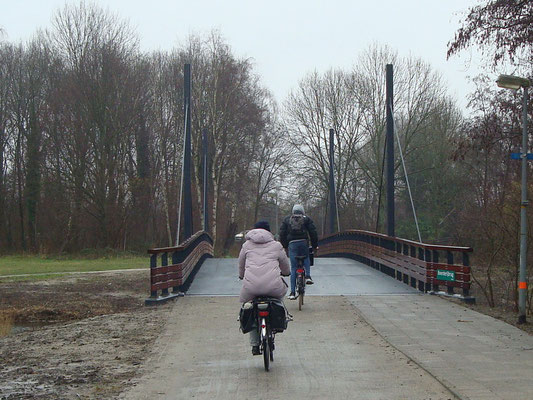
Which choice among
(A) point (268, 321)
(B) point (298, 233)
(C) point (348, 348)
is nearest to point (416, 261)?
(B) point (298, 233)

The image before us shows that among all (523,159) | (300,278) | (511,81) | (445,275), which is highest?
(511,81)

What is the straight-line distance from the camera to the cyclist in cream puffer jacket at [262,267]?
8.12 metres

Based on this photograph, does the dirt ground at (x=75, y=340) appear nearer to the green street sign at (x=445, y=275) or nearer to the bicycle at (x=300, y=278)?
the green street sign at (x=445, y=275)

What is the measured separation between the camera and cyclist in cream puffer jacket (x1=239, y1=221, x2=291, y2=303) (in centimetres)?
812

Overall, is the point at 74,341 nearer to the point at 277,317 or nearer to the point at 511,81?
the point at 277,317

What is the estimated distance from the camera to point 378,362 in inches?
325

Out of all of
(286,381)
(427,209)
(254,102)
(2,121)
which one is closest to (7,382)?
(286,381)

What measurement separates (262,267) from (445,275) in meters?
6.97

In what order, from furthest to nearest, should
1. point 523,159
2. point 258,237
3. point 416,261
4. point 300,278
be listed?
1. point 416,261
2. point 300,278
3. point 523,159
4. point 258,237

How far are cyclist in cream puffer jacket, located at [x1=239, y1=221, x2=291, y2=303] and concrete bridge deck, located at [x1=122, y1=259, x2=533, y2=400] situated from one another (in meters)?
0.79

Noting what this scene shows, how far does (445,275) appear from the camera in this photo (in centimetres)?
1436

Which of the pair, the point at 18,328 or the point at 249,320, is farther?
the point at 18,328

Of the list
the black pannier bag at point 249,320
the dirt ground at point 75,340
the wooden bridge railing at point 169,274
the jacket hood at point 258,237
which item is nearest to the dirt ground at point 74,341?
the dirt ground at point 75,340

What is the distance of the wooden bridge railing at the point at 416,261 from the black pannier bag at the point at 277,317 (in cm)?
626
